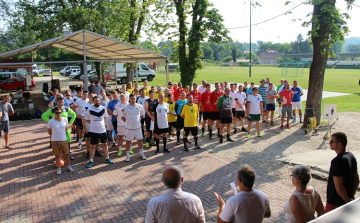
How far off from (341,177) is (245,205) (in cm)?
142

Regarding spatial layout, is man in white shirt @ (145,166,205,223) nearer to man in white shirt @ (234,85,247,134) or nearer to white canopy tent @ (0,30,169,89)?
man in white shirt @ (234,85,247,134)

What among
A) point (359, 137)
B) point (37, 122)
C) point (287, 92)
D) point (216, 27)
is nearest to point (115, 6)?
point (216, 27)

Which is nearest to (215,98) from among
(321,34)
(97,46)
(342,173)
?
(321,34)

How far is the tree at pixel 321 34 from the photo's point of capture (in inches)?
416

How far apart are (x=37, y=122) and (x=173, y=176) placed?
13.2m

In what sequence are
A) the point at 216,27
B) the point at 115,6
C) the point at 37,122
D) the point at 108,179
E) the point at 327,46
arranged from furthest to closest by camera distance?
the point at 115,6 → the point at 216,27 → the point at 37,122 → the point at 327,46 → the point at 108,179

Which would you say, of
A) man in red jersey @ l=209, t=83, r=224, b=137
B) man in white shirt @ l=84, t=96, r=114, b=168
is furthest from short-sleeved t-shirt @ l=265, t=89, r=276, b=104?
man in white shirt @ l=84, t=96, r=114, b=168

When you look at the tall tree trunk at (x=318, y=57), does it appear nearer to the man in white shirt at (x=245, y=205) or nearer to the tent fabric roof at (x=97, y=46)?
the tent fabric roof at (x=97, y=46)

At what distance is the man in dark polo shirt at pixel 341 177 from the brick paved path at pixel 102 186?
5.43 feet

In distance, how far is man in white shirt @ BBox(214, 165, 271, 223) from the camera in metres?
2.92

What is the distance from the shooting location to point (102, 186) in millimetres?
6578

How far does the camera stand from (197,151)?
9219 mm

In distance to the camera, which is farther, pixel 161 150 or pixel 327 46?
pixel 327 46

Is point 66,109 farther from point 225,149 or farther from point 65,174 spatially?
point 225,149
